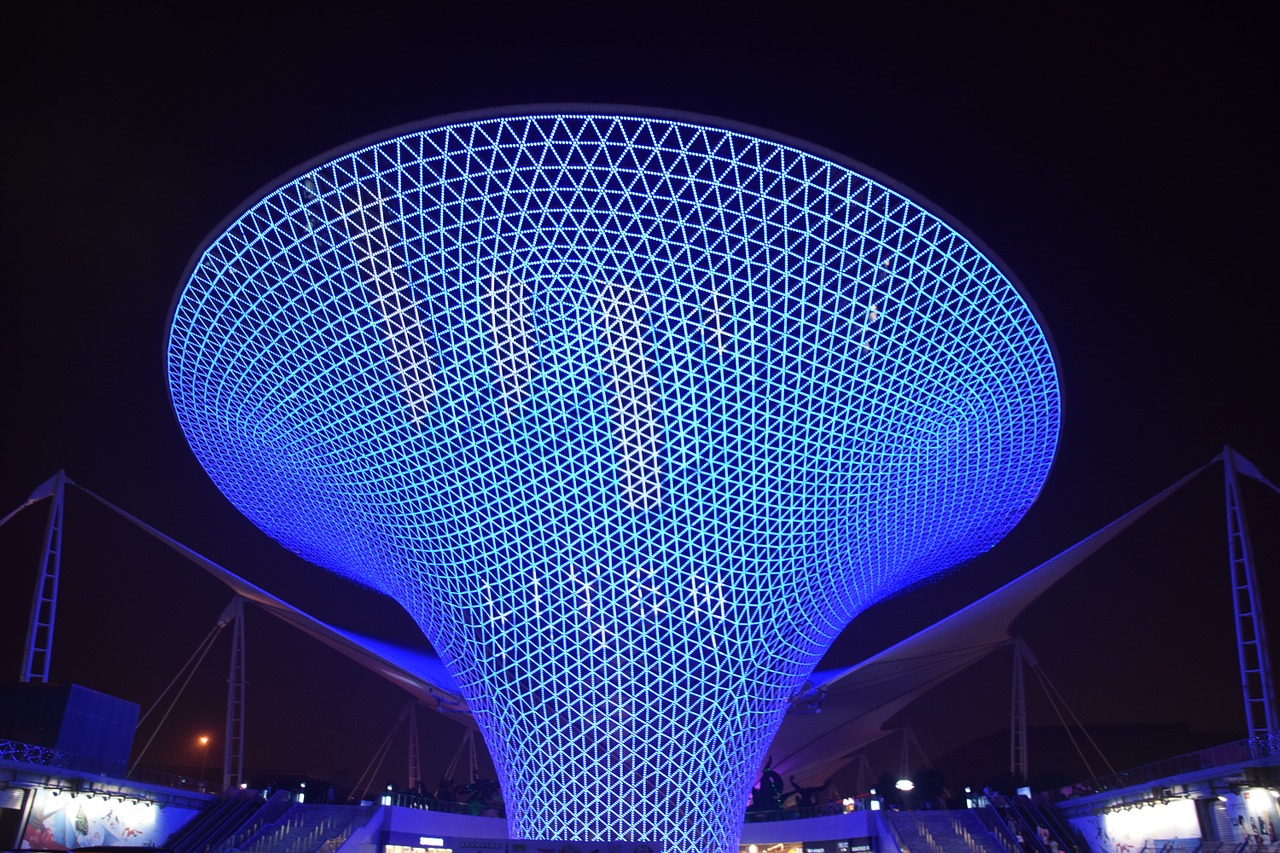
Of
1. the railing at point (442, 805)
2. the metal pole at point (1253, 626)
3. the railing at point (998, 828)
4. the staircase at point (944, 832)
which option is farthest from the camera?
the railing at point (442, 805)

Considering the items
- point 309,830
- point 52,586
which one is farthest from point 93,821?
point 52,586

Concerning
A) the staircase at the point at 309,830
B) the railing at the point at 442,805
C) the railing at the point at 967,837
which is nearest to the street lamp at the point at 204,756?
the railing at the point at 442,805

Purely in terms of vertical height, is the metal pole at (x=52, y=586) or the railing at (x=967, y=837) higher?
the metal pole at (x=52, y=586)

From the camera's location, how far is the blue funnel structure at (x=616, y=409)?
2608 centimetres

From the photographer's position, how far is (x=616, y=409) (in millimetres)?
31469

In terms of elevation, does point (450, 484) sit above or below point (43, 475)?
below

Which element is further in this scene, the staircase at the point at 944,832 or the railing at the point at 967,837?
the staircase at the point at 944,832

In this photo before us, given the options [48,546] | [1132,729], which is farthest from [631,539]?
[1132,729]

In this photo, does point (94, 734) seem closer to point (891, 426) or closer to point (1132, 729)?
point (891, 426)

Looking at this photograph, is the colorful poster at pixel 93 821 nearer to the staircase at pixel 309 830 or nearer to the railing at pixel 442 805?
the staircase at pixel 309 830

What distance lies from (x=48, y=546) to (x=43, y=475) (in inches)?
569

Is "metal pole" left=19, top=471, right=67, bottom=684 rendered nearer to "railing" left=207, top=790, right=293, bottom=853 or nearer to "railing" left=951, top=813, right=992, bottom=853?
"railing" left=207, top=790, right=293, bottom=853

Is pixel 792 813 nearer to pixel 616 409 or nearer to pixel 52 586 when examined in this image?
pixel 616 409

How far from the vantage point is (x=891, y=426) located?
31.9 meters
